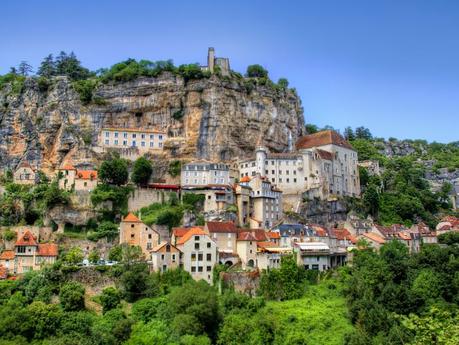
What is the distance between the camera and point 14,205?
6438cm

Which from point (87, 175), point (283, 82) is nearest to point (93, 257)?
point (87, 175)

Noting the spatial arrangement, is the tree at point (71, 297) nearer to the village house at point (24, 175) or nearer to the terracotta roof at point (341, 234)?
the village house at point (24, 175)

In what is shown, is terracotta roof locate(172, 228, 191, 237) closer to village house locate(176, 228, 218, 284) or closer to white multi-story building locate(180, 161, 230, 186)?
village house locate(176, 228, 218, 284)

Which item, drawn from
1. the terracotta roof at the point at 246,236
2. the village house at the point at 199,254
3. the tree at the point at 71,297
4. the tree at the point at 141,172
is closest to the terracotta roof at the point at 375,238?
the terracotta roof at the point at 246,236

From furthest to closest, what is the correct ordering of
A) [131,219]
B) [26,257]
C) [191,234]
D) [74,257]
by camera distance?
[131,219]
[191,234]
[26,257]
[74,257]

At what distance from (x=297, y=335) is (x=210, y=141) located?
36889 millimetres

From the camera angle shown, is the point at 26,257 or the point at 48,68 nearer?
the point at 26,257

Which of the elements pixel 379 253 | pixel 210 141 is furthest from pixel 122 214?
pixel 379 253

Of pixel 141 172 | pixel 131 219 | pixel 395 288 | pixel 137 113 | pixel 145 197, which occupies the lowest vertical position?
pixel 395 288

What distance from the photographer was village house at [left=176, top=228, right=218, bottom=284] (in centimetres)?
5625

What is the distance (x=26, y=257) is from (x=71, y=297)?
29.9 ft

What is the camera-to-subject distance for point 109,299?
50.5m

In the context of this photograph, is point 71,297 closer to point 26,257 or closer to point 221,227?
point 26,257

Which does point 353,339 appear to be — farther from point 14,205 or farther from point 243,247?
point 14,205
